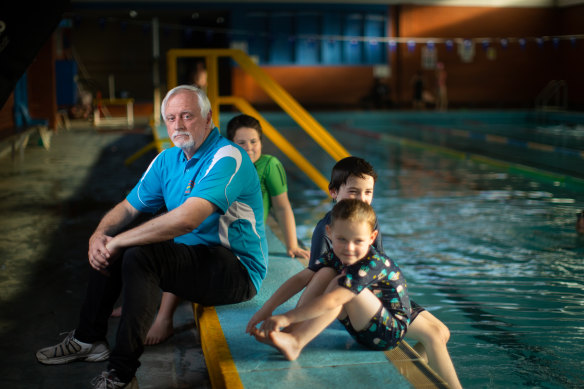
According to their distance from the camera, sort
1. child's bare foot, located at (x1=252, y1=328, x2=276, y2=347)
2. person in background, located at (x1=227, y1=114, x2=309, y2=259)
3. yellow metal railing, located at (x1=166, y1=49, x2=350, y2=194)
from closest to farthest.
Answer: child's bare foot, located at (x1=252, y1=328, x2=276, y2=347) < person in background, located at (x1=227, y1=114, x2=309, y2=259) < yellow metal railing, located at (x1=166, y1=49, x2=350, y2=194)

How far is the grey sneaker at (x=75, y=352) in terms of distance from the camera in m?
3.04

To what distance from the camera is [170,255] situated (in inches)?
113

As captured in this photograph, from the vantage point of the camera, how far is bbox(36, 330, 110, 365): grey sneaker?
9.97 ft

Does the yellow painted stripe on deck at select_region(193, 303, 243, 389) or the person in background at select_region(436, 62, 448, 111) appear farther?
the person in background at select_region(436, 62, 448, 111)

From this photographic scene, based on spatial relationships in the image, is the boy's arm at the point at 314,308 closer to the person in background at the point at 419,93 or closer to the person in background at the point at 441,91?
the person in background at the point at 441,91

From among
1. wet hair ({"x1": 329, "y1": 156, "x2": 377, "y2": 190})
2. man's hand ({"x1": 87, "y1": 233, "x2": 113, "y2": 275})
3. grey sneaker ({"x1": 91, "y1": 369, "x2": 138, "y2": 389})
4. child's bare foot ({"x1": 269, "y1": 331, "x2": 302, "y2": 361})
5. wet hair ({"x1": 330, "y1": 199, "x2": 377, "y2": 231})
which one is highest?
wet hair ({"x1": 329, "y1": 156, "x2": 377, "y2": 190})

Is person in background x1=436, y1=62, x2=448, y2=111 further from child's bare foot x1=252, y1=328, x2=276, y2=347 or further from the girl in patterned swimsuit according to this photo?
child's bare foot x1=252, y1=328, x2=276, y2=347

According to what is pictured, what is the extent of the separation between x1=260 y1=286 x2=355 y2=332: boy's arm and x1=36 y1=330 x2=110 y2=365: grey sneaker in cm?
90

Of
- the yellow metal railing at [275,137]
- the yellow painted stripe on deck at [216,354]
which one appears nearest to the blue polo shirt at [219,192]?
the yellow painted stripe on deck at [216,354]

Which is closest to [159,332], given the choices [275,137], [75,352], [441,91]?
[75,352]

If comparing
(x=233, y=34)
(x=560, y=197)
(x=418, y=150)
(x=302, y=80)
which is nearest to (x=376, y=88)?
(x=302, y=80)

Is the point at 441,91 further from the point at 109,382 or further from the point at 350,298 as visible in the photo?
the point at 109,382

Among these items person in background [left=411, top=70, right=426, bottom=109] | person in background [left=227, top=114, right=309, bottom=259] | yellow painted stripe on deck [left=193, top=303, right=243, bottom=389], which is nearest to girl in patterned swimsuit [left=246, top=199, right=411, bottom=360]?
yellow painted stripe on deck [left=193, top=303, right=243, bottom=389]

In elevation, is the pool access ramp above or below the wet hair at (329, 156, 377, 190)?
below
